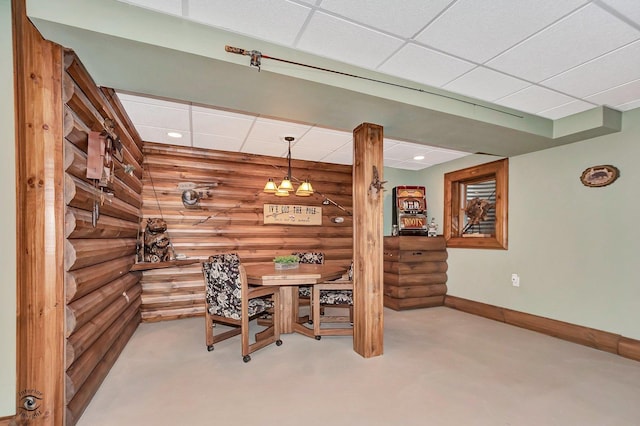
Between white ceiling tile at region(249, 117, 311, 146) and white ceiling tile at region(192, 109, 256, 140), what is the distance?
0.09m

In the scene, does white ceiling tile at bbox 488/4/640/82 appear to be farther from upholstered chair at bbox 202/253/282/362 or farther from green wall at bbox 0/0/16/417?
green wall at bbox 0/0/16/417

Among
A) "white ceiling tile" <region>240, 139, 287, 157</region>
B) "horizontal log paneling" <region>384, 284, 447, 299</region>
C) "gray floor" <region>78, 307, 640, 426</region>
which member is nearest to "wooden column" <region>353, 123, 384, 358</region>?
"gray floor" <region>78, 307, 640, 426</region>

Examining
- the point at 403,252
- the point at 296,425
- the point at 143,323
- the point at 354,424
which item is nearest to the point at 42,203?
the point at 296,425

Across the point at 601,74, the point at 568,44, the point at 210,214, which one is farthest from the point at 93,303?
the point at 601,74

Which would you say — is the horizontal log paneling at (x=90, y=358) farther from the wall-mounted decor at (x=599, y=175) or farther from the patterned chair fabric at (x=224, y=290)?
the wall-mounted decor at (x=599, y=175)

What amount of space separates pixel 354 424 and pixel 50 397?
1805 millimetres

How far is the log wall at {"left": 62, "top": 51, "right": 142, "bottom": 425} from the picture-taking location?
1939 millimetres

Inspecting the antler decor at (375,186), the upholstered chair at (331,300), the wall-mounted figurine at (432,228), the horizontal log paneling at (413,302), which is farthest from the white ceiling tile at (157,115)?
the wall-mounted figurine at (432,228)

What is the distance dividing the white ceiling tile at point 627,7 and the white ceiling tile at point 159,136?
3.96 meters

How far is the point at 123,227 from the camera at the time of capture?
127 inches

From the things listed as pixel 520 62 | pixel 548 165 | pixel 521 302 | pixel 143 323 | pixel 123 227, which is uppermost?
pixel 520 62

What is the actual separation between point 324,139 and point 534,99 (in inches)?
91.2

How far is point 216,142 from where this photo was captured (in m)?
4.25

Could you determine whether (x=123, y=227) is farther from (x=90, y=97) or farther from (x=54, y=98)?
(x=54, y=98)
